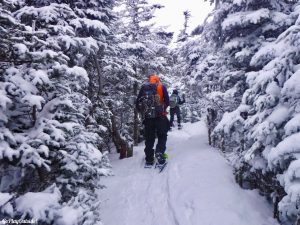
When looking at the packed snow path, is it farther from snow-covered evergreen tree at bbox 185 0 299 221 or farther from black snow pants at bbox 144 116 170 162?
black snow pants at bbox 144 116 170 162

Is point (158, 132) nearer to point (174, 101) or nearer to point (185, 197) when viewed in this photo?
point (185, 197)

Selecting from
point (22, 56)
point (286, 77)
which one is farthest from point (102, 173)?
point (286, 77)

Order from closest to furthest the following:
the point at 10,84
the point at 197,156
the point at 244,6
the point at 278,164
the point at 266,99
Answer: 1. the point at 10,84
2. the point at 278,164
3. the point at 266,99
4. the point at 244,6
5. the point at 197,156

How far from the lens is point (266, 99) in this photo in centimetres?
501

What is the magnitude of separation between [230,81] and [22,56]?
6007 millimetres

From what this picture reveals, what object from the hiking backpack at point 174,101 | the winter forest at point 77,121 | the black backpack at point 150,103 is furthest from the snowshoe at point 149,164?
the hiking backpack at point 174,101

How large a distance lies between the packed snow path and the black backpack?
5.68ft

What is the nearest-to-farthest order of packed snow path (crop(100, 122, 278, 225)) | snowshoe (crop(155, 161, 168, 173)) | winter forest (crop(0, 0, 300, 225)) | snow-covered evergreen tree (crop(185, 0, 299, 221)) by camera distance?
winter forest (crop(0, 0, 300, 225)) → snow-covered evergreen tree (crop(185, 0, 299, 221)) → packed snow path (crop(100, 122, 278, 225)) → snowshoe (crop(155, 161, 168, 173))

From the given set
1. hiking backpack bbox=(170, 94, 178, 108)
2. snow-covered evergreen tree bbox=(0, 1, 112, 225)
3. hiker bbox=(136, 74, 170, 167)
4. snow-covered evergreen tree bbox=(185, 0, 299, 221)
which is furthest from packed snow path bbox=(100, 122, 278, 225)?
hiking backpack bbox=(170, 94, 178, 108)

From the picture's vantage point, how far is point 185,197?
621 cm

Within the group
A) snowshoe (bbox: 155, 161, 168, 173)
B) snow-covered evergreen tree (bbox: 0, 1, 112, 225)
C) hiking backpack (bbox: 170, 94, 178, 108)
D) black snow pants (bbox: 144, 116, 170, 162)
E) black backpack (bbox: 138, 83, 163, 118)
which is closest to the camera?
snow-covered evergreen tree (bbox: 0, 1, 112, 225)

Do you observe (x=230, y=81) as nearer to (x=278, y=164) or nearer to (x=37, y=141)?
(x=278, y=164)

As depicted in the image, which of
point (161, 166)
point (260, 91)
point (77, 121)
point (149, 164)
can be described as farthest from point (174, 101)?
point (77, 121)

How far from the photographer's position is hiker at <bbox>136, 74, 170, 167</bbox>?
8.91 meters
